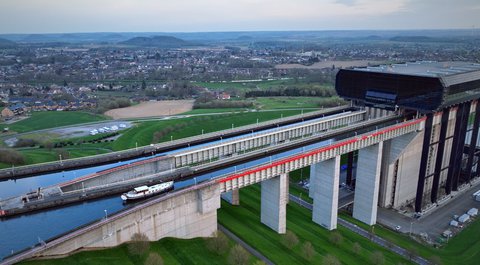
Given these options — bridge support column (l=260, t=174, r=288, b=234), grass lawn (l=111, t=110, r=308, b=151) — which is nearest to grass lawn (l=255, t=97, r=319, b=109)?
grass lawn (l=111, t=110, r=308, b=151)

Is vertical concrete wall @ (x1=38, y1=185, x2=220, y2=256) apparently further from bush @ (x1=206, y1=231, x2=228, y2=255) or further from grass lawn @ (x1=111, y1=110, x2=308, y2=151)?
grass lawn @ (x1=111, y1=110, x2=308, y2=151)

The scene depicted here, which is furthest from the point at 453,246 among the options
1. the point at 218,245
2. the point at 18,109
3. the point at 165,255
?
the point at 18,109

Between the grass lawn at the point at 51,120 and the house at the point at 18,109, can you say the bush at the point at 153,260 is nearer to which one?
the grass lawn at the point at 51,120

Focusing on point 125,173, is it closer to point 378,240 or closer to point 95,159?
point 95,159

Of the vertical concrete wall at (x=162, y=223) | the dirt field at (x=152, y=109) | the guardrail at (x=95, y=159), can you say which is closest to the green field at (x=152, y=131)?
the dirt field at (x=152, y=109)

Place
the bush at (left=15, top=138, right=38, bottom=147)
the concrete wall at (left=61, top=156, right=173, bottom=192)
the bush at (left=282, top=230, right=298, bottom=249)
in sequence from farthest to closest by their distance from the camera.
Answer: the bush at (left=15, top=138, right=38, bottom=147) → the bush at (left=282, top=230, right=298, bottom=249) → the concrete wall at (left=61, top=156, right=173, bottom=192)
